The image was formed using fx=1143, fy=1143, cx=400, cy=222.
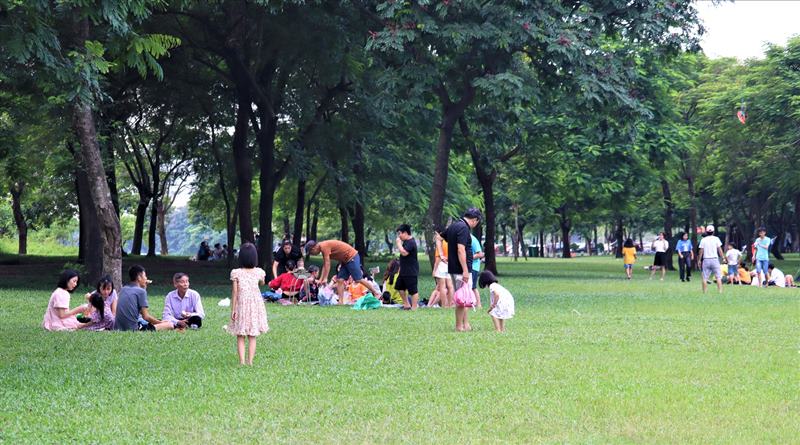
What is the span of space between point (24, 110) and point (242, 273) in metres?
19.9

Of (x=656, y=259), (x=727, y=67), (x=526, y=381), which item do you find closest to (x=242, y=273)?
(x=526, y=381)

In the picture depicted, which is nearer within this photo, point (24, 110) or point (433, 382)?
point (433, 382)

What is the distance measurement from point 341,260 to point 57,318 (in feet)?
24.9

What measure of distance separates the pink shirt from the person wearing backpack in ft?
18.4

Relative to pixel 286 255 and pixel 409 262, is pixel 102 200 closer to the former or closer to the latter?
pixel 409 262

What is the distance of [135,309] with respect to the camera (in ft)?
53.6

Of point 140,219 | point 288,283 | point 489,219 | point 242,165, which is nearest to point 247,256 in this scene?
point 288,283

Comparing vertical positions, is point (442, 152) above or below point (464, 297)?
above

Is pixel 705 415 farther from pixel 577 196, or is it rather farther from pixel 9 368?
pixel 577 196

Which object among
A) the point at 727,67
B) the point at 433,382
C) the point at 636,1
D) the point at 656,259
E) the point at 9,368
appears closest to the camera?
the point at 433,382

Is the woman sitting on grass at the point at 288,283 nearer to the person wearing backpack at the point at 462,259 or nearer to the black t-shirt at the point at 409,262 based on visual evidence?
the black t-shirt at the point at 409,262

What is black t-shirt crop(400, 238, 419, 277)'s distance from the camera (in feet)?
71.7

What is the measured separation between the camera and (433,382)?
10.6 meters

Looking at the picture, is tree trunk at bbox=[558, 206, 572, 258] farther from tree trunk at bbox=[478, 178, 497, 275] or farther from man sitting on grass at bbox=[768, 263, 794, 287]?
man sitting on grass at bbox=[768, 263, 794, 287]
